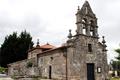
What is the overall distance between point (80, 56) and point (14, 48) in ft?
105

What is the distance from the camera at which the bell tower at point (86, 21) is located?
90.6 feet

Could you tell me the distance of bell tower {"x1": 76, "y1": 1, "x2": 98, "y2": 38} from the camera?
2761 cm

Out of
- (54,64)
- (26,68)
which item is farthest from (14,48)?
(54,64)

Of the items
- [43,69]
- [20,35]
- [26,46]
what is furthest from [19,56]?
[43,69]

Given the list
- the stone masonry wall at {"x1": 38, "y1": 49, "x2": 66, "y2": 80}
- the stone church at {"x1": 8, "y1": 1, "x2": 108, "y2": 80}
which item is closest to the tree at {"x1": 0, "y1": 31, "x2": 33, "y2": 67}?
the stone masonry wall at {"x1": 38, "y1": 49, "x2": 66, "y2": 80}

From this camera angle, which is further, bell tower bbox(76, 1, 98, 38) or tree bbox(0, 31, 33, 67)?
tree bbox(0, 31, 33, 67)

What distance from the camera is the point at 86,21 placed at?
28594mm

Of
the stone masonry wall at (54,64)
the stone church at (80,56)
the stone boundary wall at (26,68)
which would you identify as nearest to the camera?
the stone church at (80,56)

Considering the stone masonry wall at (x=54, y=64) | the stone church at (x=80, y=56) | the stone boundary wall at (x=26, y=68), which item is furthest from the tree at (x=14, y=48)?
the stone church at (x=80, y=56)

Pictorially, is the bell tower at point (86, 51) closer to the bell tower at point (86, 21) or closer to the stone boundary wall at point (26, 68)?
the bell tower at point (86, 21)

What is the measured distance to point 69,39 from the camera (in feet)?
87.5

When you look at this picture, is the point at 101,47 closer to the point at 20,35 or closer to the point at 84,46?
the point at 84,46

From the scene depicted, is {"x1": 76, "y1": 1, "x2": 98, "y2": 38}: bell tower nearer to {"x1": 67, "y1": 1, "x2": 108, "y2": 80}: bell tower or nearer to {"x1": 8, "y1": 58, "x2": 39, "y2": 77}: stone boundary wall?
{"x1": 67, "y1": 1, "x2": 108, "y2": 80}: bell tower

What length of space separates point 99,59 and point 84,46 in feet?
11.8
